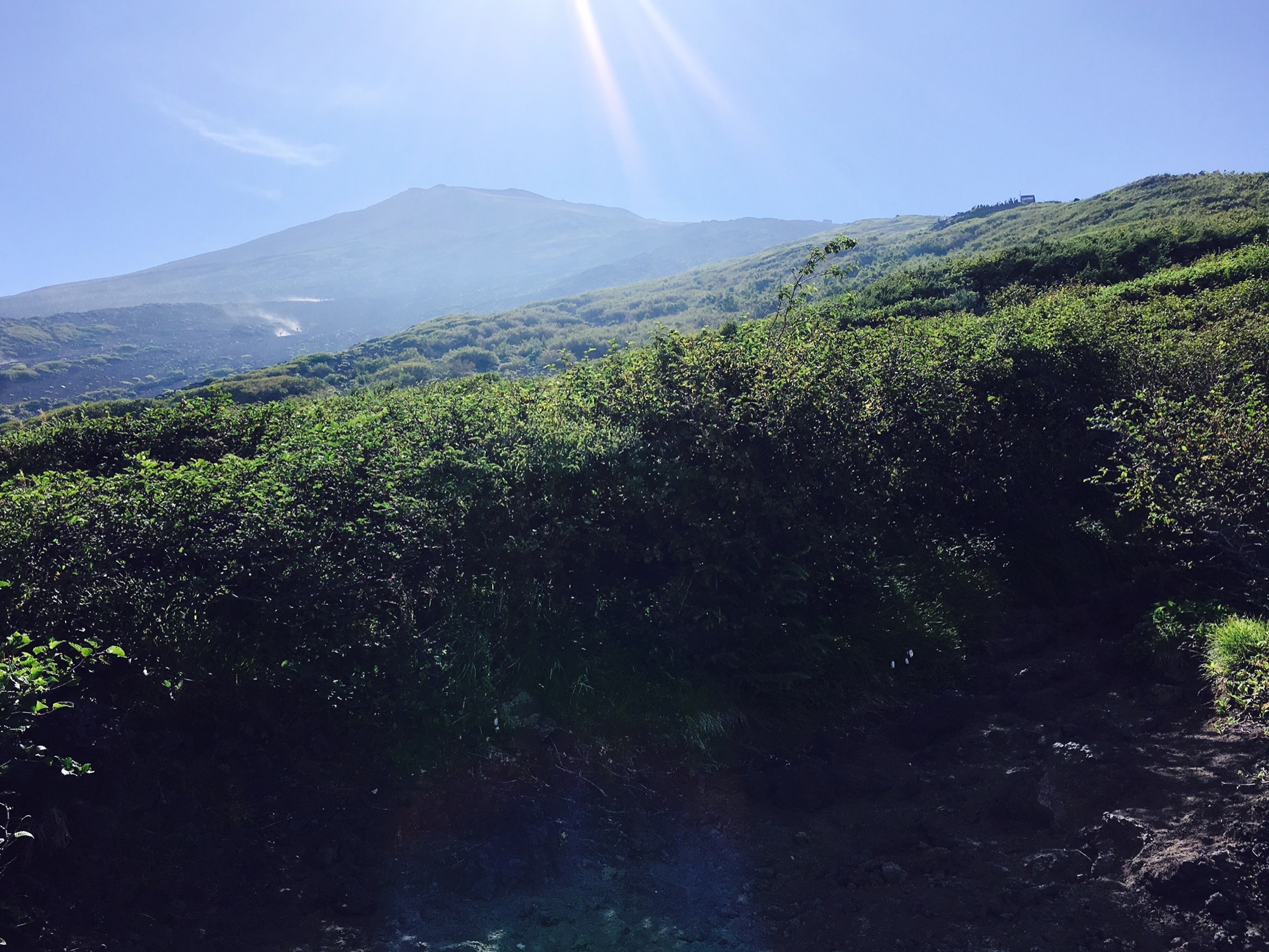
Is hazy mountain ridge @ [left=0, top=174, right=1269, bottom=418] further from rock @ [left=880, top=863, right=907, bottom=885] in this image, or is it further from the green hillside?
rock @ [left=880, top=863, right=907, bottom=885]

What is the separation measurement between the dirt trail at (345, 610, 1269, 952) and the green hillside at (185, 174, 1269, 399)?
3.68 meters

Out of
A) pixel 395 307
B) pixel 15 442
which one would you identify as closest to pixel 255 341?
pixel 395 307

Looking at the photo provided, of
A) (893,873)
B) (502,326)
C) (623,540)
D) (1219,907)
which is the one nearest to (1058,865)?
(1219,907)

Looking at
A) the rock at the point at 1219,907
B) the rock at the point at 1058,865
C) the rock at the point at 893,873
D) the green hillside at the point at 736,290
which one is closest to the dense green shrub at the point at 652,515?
the green hillside at the point at 736,290

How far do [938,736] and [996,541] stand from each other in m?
2.52

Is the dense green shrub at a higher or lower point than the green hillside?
lower

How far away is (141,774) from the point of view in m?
3.83

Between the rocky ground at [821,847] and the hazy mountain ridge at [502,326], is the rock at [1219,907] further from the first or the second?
the hazy mountain ridge at [502,326]

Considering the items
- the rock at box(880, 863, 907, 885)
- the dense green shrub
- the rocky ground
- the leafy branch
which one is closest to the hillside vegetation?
the dense green shrub

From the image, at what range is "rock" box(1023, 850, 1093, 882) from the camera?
3.61 m

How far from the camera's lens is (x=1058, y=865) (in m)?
3.67

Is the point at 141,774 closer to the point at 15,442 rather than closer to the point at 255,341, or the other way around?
the point at 15,442

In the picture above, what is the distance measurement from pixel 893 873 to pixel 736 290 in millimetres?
60736

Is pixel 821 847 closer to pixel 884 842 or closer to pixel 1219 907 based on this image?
pixel 884 842
